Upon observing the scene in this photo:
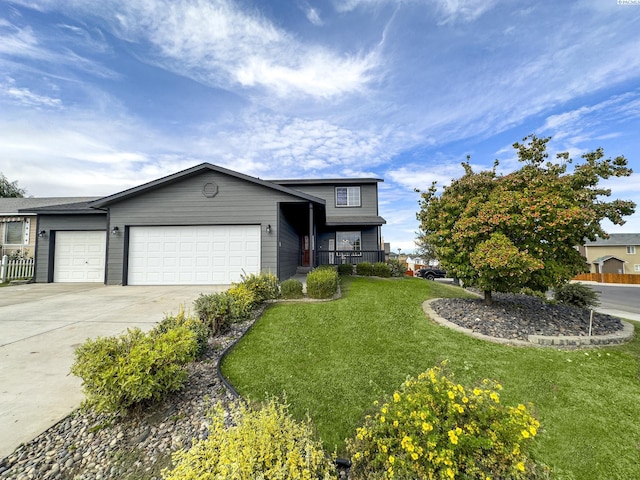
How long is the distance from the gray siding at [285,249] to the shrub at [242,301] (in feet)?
13.1

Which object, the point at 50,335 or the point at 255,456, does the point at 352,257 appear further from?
the point at 255,456

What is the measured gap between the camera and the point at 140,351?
2.90 meters

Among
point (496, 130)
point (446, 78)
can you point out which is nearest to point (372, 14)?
point (446, 78)

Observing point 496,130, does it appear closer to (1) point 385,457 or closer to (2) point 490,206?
(2) point 490,206

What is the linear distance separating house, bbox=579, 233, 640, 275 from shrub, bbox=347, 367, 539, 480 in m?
43.1

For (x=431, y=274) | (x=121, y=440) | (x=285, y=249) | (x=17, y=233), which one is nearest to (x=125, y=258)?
(x=285, y=249)

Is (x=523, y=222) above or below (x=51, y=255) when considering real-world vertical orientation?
above

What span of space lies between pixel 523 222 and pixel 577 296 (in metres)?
4.26

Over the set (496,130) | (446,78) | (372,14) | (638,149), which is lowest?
(638,149)

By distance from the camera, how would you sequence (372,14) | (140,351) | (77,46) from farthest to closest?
1. (77,46)
2. (372,14)
3. (140,351)

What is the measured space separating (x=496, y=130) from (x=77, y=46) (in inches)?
720

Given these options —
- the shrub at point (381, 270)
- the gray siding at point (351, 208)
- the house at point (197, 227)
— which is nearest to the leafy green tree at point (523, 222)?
the house at point (197, 227)

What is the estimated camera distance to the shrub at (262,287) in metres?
6.98

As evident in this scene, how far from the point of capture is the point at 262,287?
7.17 m
